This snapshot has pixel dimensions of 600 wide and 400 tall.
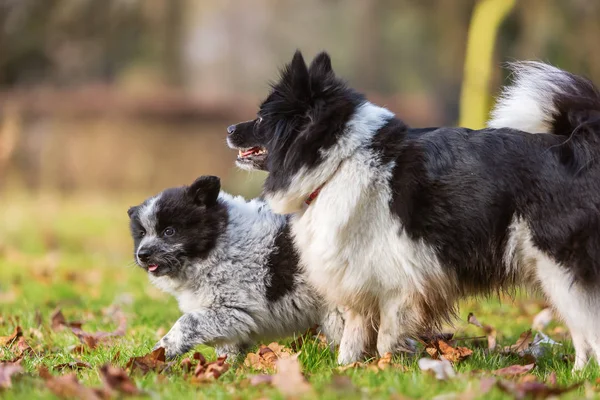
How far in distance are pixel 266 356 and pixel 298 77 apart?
163 cm

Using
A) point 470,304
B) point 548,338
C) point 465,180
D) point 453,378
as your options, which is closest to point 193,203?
point 465,180

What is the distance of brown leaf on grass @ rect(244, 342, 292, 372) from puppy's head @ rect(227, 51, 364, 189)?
40.0 inches

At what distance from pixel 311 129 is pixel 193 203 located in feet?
3.43

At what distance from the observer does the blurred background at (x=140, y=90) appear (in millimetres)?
13664

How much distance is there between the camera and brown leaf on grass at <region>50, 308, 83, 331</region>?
18.6 feet

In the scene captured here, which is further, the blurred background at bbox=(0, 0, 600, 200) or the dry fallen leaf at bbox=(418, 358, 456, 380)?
the blurred background at bbox=(0, 0, 600, 200)

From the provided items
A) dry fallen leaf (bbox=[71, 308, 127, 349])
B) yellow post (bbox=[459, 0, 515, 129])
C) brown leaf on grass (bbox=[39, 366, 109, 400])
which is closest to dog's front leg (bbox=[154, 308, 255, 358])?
dry fallen leaf (bbox=[71, 308, 127, 349])

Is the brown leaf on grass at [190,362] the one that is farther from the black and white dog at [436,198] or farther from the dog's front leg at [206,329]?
the black and white dog at [436,198]

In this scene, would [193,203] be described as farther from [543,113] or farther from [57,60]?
[57,60]

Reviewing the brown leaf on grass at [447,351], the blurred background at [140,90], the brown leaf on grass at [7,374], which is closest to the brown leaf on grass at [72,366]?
the brown leaf on grass at [7,374]

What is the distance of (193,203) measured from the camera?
4.83 meters

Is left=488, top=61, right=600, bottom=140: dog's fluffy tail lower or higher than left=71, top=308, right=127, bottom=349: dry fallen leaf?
higher

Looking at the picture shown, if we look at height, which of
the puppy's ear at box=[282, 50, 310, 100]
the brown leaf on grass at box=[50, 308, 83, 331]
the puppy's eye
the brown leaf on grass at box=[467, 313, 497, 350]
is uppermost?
the puppy's ear at box=[282, 50, 310, 100]

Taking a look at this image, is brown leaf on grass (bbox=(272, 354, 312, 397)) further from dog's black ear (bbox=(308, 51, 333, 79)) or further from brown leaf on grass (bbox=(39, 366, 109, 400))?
dog's black ear (bbox=(308, 51, 333, 79))
